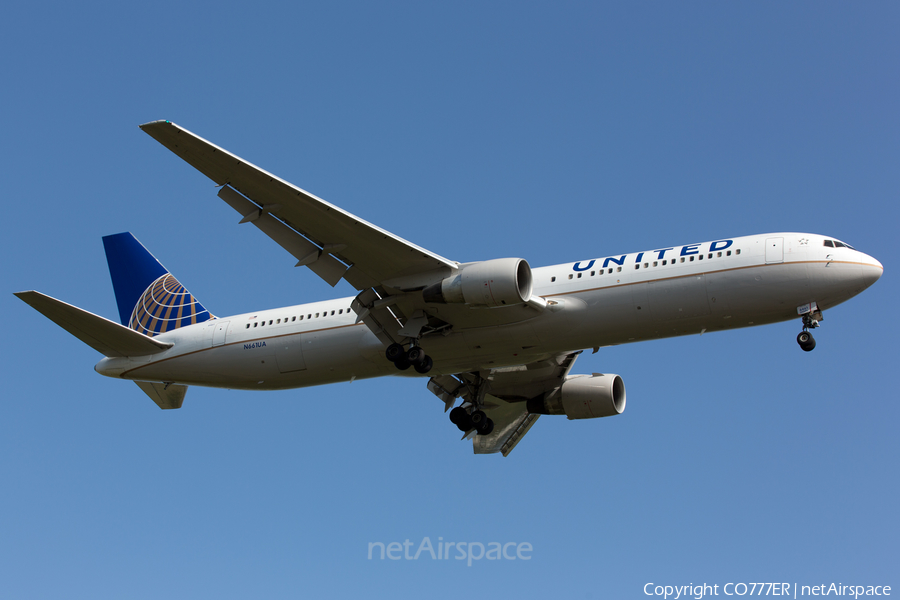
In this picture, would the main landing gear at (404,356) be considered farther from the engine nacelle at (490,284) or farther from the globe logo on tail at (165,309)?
the globe logo on tail at (165,309)

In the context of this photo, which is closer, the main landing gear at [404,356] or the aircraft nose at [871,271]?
the aircraft nose at [871,271]

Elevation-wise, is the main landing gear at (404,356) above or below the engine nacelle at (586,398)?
below

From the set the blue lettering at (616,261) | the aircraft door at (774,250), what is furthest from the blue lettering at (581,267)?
the aircraft door at (774,250)

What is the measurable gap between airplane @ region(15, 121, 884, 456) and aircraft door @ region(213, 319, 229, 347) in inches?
2.0

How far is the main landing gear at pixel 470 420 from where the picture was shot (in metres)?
31.8

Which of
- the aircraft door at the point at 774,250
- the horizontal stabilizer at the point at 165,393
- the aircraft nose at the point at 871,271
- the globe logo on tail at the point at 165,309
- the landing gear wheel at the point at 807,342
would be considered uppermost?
the globe logo on tail at the point at 165,309

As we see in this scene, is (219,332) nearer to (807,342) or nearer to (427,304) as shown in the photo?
(427,304)

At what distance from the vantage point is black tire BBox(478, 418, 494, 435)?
31844 millimetres

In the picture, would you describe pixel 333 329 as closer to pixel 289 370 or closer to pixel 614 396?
pixel 289 370

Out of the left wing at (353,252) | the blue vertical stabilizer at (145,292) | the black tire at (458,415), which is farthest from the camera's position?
the black tire at (458,415)

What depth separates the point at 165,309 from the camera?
Answer: 32.1 m

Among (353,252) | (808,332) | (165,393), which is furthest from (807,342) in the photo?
(165,393)

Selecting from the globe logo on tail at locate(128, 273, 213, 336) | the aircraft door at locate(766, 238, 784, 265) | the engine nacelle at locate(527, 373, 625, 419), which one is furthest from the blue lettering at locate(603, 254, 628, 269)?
the globe logo on tail at locate(128, 273, 213, 336)

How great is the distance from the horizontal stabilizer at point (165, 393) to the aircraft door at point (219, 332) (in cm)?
310
